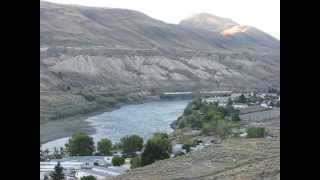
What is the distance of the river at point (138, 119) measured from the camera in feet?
5.38

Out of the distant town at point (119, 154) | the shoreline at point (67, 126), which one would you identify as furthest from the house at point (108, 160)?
the shoreline at point (67, 126)

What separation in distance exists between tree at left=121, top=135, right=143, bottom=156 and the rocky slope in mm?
189

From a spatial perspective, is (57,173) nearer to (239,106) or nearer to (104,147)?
(104,147)

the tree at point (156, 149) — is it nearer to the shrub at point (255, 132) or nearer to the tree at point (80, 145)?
the tree at point (80, 145)

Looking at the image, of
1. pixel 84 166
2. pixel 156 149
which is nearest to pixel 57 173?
pixel 84 166

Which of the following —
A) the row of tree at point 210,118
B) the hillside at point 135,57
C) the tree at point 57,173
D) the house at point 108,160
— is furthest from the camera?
the hillside at point 135,57

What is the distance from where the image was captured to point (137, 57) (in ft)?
6.19

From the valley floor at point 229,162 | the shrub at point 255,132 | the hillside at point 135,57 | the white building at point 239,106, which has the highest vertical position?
the hillside at point 135,57

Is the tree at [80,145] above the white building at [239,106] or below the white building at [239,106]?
below

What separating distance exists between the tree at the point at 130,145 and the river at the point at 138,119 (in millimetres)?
25

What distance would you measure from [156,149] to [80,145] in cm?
28

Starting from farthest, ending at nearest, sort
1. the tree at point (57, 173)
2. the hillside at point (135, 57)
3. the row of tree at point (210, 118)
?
the hillside at point (135, 57) < the row of tree at point (210, 118) < the tree at point (57, 173)

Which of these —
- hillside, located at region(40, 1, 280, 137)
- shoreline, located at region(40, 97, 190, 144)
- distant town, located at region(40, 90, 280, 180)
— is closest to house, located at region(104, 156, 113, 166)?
distant town, located at region(40, 90, 280, 180)

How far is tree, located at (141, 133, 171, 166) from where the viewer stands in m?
1.52
